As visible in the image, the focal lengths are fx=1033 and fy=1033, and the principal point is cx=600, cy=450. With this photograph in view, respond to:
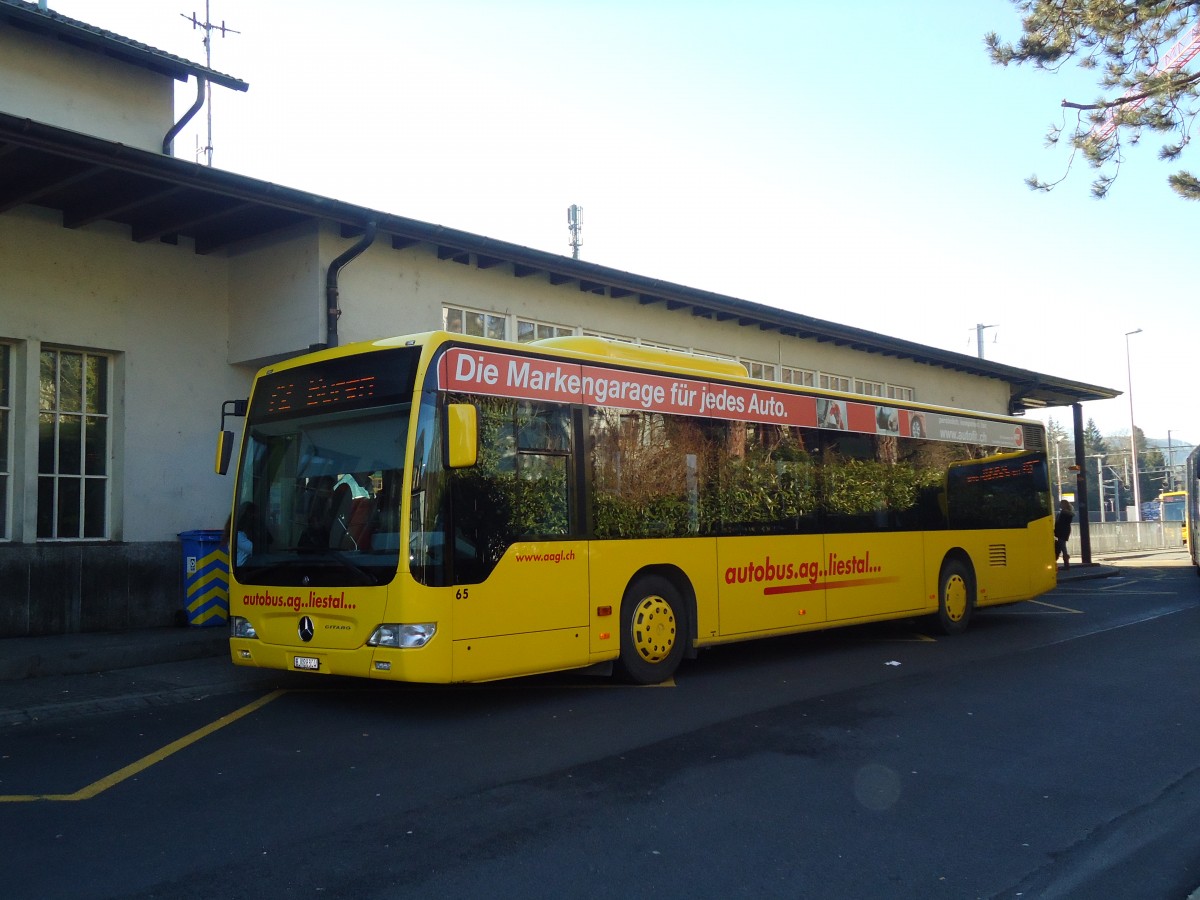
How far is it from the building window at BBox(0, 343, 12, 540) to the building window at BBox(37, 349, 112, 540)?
0.32 meters

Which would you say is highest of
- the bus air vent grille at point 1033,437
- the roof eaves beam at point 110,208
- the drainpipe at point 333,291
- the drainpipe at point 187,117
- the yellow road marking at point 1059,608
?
the drainpipe at point 187,117

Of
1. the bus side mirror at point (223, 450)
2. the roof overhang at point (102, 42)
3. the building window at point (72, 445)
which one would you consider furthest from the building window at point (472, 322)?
the bus side mirror at point (223, 450)

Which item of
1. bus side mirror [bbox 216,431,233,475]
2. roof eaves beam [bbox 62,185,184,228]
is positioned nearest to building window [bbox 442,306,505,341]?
roof eaves beam [bbox 62,185,184,228]

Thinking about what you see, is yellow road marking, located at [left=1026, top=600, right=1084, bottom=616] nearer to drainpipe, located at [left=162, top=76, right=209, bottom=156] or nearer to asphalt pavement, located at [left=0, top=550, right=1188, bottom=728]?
asphalt pavement, located at [left=0, top=550, right=1188, bottom=728]

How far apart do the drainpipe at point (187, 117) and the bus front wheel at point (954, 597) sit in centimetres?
1257

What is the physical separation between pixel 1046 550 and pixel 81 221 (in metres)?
14.4

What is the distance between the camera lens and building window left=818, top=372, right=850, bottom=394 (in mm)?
23078

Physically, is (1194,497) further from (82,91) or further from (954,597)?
(82,91)

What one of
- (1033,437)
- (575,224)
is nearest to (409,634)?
(1033,437)

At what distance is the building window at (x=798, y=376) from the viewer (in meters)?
22.0

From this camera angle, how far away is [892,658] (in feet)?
38.6

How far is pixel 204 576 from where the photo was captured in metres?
13.0

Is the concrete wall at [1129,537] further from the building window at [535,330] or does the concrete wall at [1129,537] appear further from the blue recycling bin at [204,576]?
the blue recycling bin at [204,576]

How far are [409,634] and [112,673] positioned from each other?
4.54 meters
